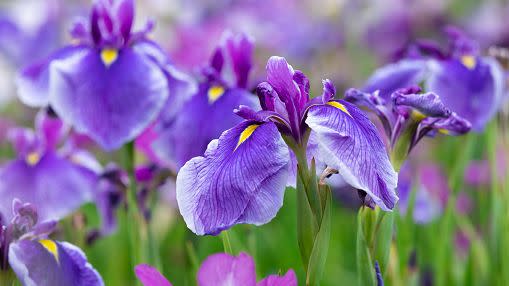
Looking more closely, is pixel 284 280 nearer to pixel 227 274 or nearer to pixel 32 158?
pixel 227 274

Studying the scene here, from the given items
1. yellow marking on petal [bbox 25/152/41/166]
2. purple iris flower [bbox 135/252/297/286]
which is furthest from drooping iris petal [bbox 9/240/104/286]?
yellow marking on petal [bbox 25/152/41/166]

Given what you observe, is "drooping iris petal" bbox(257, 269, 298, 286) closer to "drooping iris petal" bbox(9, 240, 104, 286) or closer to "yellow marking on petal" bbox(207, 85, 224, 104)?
"drooping iris petal" bbox(9, 240, 104, 286)

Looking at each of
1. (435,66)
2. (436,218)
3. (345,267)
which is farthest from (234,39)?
(345,267)

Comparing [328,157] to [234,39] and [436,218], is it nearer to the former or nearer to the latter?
[234,39]

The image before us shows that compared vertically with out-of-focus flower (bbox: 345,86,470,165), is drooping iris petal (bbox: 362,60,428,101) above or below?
below

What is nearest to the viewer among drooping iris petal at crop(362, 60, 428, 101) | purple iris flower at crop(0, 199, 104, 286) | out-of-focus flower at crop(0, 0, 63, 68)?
purple iris flower at crop(0, 199, 104, 286)
